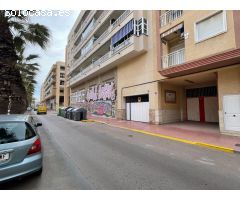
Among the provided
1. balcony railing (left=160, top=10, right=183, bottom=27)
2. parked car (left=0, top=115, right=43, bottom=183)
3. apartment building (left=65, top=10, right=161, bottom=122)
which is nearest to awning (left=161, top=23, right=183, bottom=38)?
balcony railing (left=160, top=10, right=183, bottom=27)

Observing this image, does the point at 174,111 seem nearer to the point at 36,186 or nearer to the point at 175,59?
the point at 175,59

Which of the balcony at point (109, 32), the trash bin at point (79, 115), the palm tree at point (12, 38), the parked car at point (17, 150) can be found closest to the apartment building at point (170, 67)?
the balcony at point (109, 32)

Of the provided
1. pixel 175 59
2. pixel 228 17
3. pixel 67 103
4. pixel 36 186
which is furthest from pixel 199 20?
pixel 67 103

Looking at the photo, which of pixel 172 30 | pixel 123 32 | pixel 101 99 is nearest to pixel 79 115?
pixel 101 99

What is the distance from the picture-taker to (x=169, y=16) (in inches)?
485

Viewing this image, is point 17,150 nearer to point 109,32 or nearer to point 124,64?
point 124,64

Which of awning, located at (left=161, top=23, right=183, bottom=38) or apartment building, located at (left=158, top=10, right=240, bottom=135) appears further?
awning, located at (left=161, top=23, right=183, bottom=38)

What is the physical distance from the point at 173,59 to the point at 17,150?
11.7m

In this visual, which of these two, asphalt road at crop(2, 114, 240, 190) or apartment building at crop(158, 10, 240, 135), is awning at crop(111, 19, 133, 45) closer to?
apartment building at crop(158, 10, 240, 135)

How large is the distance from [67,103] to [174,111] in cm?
3597

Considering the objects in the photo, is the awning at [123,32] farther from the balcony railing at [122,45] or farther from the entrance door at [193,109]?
the entrance door at [193,109]

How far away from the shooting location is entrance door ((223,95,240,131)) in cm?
847

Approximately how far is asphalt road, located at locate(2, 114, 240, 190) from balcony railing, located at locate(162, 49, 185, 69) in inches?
288

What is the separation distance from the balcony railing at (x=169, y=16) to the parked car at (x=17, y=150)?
39.2 ft
